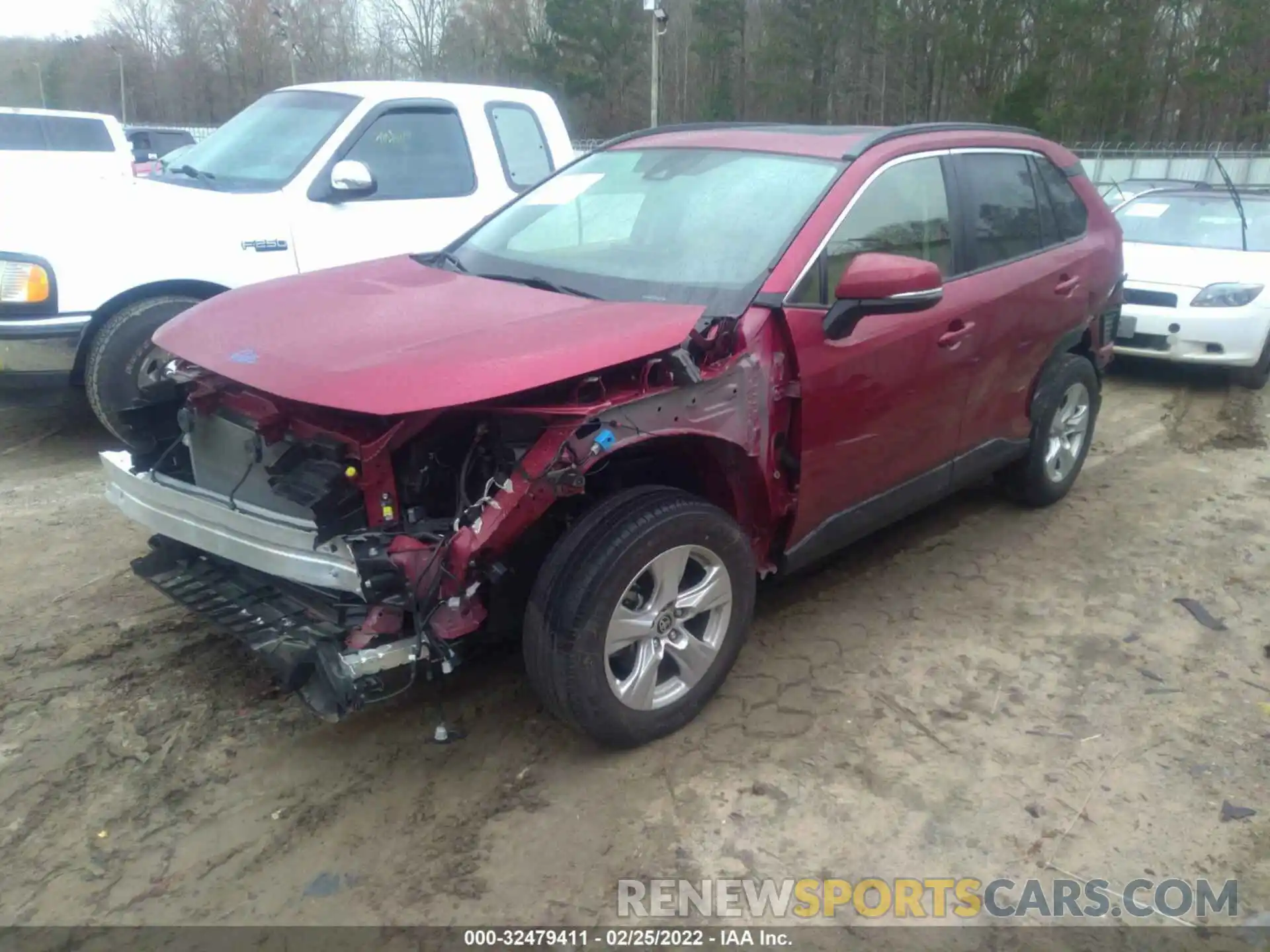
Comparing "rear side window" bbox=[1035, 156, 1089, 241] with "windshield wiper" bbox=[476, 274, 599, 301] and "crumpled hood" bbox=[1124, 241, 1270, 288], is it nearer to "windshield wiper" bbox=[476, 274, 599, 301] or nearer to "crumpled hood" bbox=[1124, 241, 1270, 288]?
"windshield wiper" bbox=[476, 274, 599, 301]

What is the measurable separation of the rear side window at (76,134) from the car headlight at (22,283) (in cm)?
1083

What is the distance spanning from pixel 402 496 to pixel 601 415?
0.62m

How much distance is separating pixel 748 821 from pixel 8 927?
6.35 ft

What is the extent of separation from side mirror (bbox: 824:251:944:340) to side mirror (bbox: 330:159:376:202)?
3579 mm

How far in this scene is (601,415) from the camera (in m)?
2.81

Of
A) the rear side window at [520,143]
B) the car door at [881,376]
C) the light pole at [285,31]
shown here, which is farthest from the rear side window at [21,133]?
the light pole at [285,31]

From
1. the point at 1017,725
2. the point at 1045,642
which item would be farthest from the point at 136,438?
the point at 1045,642

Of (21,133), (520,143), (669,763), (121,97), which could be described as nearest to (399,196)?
(520,143)

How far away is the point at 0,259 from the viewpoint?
16.9 ft

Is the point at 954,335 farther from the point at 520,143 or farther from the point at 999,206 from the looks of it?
the point at 520,143

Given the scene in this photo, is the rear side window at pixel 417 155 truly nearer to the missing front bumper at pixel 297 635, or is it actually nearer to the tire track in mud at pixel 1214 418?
the missing front bumper at pixel 297 635

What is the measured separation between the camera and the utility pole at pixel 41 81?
4162 centimetres

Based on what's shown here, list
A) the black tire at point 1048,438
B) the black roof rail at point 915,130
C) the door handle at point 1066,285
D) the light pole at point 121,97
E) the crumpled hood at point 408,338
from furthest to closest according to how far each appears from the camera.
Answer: the light pole at point 121,97, the black tire at point 1048,438, the door handle at point 1066,285, the black roof rail at point 915,130, the crumpled hood at point 408,338

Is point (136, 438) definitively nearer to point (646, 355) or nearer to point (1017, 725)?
point (646, 355)
